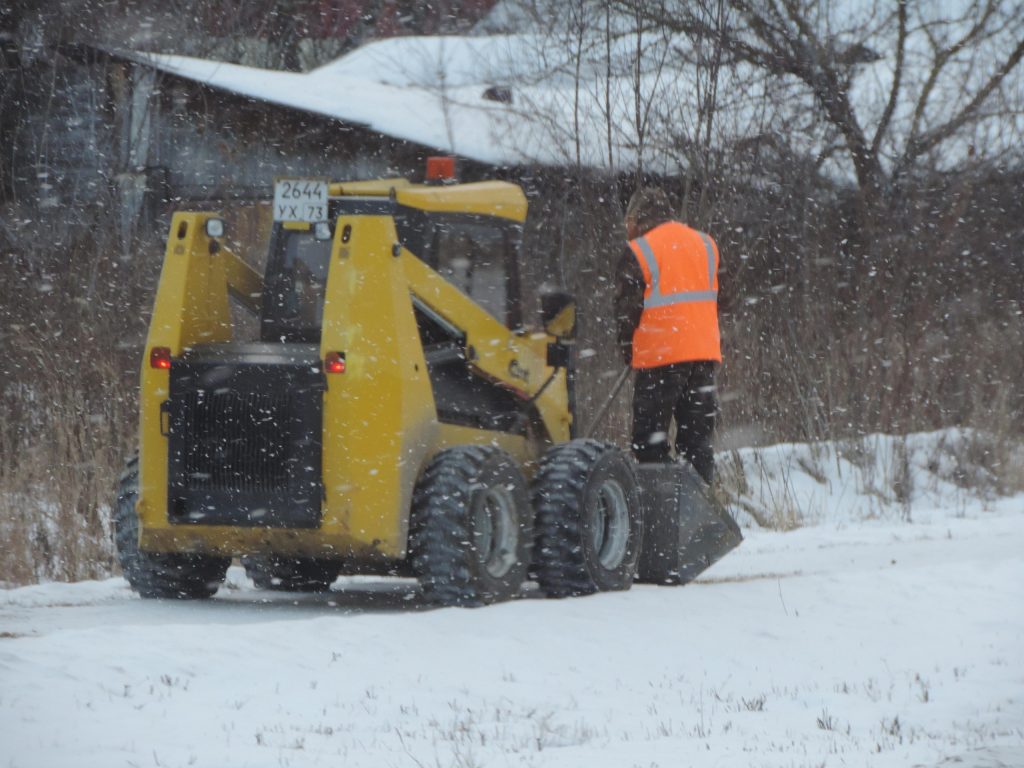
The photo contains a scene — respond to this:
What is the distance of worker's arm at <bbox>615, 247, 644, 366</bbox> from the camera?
27.8 ft

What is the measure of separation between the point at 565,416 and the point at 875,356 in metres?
7.23

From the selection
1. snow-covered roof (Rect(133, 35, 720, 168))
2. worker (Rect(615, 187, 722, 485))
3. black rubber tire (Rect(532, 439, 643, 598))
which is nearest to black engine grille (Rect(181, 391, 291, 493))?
black rubber tire (Rect(532, 439, 643, 598))

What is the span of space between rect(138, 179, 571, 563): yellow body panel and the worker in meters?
1.23

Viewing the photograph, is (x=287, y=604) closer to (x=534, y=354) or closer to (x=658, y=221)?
(x=534, y=354)

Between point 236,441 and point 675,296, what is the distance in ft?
8.49

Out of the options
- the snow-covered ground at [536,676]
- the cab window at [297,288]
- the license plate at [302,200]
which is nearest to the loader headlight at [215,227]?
the license plate at [302,200]

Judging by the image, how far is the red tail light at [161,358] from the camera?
714cm

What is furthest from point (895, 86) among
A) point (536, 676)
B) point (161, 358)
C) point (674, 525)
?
point (536, 676)

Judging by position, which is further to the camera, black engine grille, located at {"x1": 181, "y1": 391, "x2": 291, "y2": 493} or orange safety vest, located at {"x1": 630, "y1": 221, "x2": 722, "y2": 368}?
orange safety vest, located at {"x1": 630, "y1": 221, "x2": 722, "y2": 368}

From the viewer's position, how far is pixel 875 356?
1508 centimetres

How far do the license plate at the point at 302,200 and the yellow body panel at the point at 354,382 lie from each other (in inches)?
9.2

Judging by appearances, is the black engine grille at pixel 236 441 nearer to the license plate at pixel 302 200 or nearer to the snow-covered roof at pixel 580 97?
the license plate at pixel 302 200

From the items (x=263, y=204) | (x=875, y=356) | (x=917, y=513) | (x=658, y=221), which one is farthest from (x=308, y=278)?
(x=263, y=204)

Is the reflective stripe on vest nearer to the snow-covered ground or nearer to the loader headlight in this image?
the snow-covered ground
